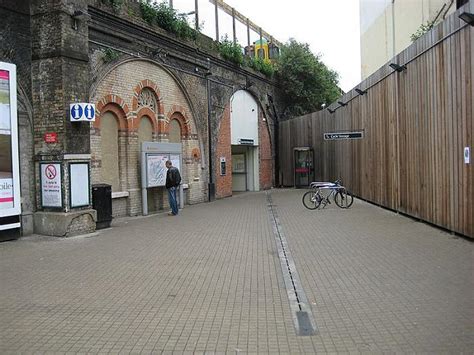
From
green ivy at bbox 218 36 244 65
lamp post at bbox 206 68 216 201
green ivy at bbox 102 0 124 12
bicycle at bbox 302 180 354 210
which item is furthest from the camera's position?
green ivy at bbox 218 36 244 65

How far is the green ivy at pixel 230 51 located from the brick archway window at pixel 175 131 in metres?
5.02

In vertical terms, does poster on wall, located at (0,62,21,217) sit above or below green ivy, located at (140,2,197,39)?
below

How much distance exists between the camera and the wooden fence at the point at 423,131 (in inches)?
384

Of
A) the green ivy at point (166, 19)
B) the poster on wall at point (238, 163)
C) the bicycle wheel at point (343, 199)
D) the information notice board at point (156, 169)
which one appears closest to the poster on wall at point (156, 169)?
the information notice board at point (156, 169)

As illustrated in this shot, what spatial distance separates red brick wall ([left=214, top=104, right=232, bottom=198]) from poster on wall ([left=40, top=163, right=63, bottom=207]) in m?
10.2

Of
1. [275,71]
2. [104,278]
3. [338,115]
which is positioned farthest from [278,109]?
[104,278]

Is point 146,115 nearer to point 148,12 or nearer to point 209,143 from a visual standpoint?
point 148,12

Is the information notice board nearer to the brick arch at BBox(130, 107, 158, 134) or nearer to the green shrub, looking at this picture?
the brick arch at BBox(130, 107, 158, 134)

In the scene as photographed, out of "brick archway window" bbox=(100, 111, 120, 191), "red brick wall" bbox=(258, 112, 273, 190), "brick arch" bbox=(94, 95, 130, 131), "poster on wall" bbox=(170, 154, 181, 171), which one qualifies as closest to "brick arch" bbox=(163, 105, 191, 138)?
"poster on wall" bbox=(170, 154, 181, 171)

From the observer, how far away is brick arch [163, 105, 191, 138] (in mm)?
17203

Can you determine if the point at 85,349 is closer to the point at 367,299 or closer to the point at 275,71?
the point at 367,299

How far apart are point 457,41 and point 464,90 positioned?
1.04 meters

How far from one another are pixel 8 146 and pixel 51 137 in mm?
1023

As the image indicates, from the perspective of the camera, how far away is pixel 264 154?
2830cm
